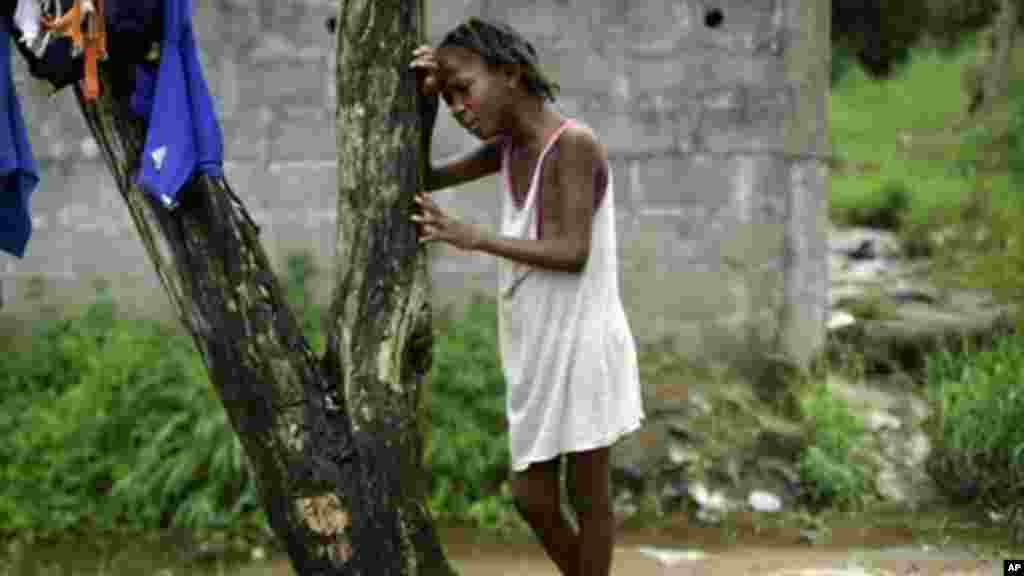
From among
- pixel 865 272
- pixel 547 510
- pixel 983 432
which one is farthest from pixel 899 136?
pixel 547 510

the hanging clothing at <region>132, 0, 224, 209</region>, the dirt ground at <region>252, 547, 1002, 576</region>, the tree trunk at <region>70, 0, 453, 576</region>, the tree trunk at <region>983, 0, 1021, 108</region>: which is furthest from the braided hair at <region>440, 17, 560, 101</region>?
the tree trunk at <region>983, 0, 1021, 108</region>

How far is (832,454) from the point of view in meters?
5.82

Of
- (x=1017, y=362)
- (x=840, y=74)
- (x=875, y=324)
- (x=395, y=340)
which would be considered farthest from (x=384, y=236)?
(x=840, y=74)

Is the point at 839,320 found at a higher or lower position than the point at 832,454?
higher

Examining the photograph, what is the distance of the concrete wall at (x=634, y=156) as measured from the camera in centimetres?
622

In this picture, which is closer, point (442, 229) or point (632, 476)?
point (442, 229)

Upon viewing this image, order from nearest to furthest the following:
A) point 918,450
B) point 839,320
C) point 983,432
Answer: point 983,432 < point 918,450 < point 839,320

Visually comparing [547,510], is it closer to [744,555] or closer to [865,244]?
[744,555]

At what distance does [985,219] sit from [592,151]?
23.0ft

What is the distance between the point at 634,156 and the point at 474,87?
9.44ft

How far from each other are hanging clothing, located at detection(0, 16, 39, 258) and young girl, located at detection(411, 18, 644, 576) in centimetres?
104

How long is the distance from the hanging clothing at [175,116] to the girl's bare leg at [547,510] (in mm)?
1141

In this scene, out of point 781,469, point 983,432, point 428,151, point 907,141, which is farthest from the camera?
point 907,141

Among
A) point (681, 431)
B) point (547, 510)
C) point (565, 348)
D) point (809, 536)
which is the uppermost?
point (565, 348)
